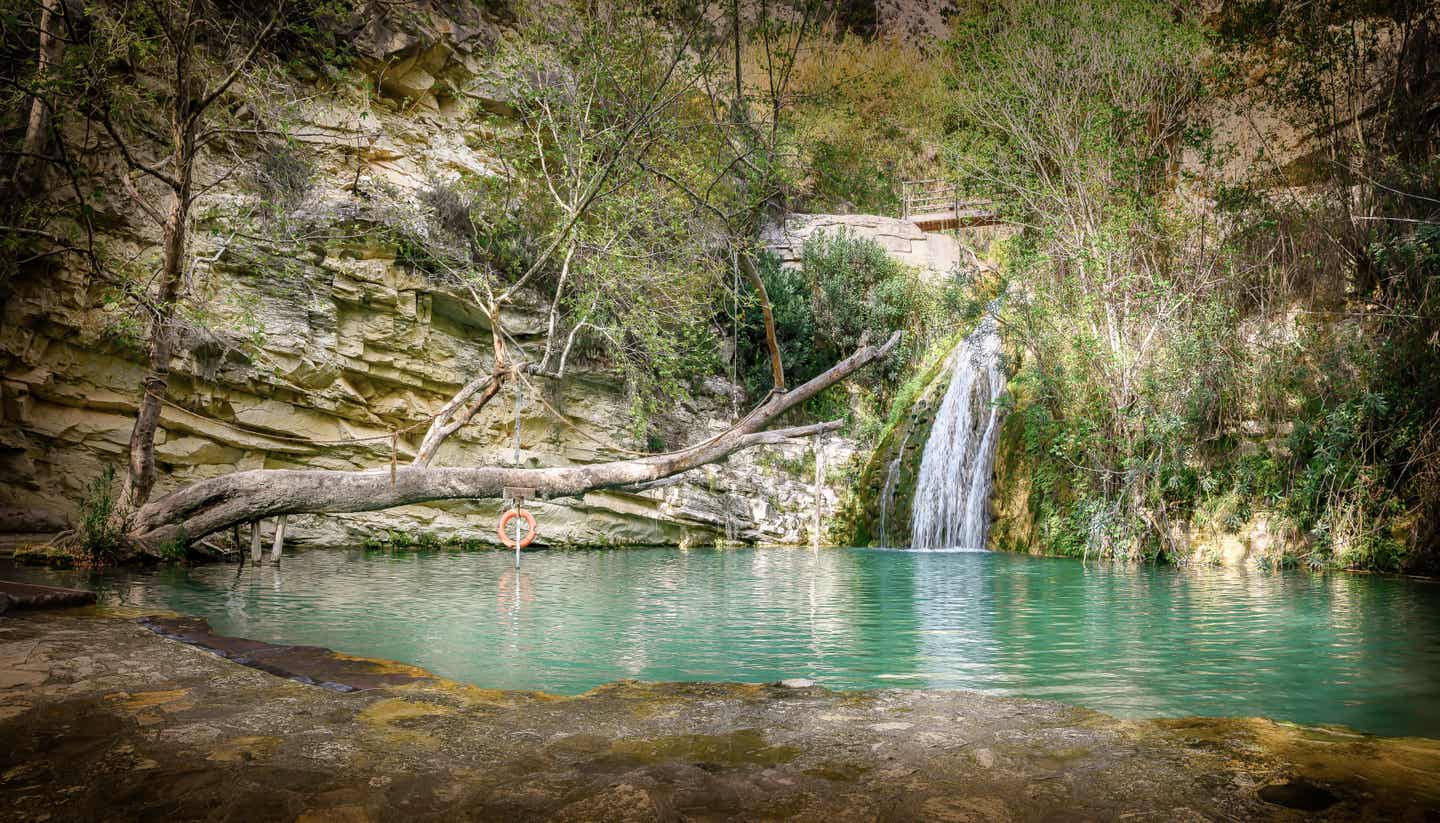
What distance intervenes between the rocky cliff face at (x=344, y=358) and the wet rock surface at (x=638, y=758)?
7737mm

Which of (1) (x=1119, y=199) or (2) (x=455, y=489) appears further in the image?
(1) (x=1119, y=199)

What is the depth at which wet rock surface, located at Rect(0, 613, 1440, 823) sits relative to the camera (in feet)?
6.01

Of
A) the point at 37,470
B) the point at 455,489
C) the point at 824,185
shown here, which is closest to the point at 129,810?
the point at 455,489

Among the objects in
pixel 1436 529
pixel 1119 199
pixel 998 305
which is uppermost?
pixel 1119 199

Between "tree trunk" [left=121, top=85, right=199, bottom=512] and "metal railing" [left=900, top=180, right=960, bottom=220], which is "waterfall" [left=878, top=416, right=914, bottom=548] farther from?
"tree trunk" [left=121, top=85, right=199, bottom=512]

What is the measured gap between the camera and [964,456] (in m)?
14.5

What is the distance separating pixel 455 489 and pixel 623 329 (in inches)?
138

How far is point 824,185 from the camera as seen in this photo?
969 inches

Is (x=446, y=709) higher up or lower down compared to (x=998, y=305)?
lower down

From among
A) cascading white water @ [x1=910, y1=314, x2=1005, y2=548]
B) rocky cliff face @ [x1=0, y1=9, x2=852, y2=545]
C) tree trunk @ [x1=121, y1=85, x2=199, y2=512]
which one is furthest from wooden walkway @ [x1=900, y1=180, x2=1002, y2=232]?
tree trunk @ [x1=121, y1=85, x2=199, y2=512]

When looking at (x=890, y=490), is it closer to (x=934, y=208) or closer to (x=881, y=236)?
(x=881, y=236)

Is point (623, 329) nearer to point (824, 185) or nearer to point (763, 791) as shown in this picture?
point (763, 791)

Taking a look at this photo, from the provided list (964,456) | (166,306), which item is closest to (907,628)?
(166,306)

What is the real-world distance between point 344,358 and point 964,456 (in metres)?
11.4
